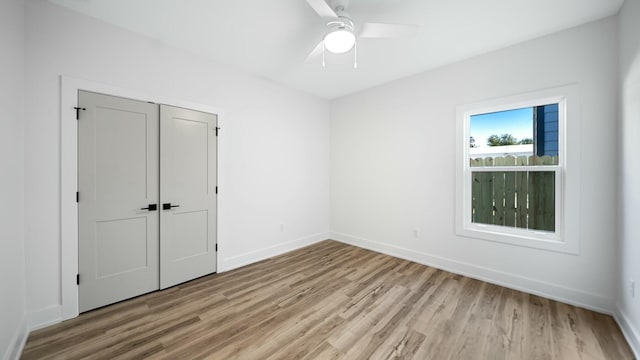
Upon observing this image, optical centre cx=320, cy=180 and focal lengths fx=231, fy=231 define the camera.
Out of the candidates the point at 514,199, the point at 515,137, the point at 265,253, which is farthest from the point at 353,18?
the point at 265,253

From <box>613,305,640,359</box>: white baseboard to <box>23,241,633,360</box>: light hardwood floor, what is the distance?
0.15 ft

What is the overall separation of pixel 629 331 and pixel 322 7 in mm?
3577

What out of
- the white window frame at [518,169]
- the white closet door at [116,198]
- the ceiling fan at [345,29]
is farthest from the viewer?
the white window frame at [518,169]

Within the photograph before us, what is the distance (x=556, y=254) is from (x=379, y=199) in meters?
2.22

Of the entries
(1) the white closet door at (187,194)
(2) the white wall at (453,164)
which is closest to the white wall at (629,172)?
(2) the white wall at (453,164)

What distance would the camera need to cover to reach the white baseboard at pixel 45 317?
2.00m

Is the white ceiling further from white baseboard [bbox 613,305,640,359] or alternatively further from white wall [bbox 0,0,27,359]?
white baseboard [bbox 613,305,640,359]

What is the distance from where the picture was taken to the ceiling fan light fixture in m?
1.94

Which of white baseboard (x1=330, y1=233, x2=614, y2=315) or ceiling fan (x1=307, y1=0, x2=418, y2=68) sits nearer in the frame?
ceiling fan (x1=307, y1=0, x2=418, y2=68)

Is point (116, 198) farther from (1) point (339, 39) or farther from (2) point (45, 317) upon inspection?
(1) point (339, 39)

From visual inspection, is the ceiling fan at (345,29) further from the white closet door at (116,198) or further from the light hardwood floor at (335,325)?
the light hardwood floor at (335,325)

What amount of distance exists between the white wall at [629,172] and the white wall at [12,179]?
180 inches

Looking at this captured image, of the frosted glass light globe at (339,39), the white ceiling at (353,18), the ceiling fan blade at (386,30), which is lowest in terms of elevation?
the frosted glass light globe at (339,39)

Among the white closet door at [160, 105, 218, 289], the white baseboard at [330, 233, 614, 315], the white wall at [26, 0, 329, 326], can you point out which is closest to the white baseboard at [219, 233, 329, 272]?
the white wall at [26, 0, 329, 326]
